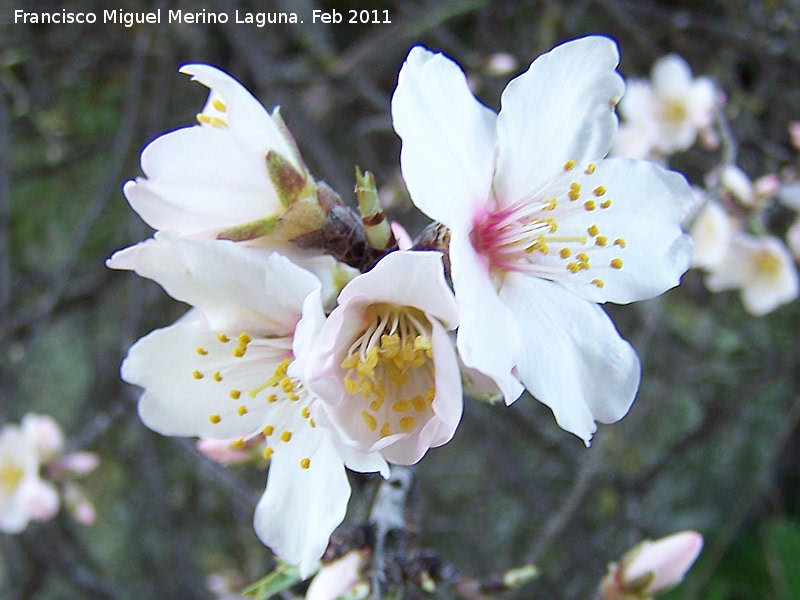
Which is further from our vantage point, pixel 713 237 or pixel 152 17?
pixel 152 17

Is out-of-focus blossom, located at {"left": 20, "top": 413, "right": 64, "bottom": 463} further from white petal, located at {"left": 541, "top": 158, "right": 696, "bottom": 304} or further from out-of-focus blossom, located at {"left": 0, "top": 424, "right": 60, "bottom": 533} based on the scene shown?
white petal, located at {"left": 541, "top": 158, "right": 696, "bottom": 304}

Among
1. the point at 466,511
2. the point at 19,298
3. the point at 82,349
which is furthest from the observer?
the point at 82,349

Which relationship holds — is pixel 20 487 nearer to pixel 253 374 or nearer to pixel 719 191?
pixel 253 374

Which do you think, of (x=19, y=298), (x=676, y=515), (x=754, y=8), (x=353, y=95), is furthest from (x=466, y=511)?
(x=754, y=8)

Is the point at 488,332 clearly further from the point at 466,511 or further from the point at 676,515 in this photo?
the point at 676,515

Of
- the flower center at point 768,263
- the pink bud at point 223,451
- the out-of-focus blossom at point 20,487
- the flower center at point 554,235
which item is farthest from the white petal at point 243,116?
the flower center at point 768,263

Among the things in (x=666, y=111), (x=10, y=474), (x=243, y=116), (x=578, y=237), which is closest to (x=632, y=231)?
(x=578, y=237)
